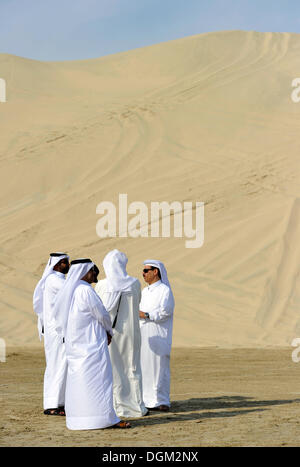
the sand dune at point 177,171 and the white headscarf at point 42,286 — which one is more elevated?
the sand dune at point 177,171

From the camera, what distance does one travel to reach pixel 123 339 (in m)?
8.15

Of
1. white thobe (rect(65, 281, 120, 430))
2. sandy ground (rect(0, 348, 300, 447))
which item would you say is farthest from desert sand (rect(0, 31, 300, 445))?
white thobe (rect(65, 281, 120, 430))

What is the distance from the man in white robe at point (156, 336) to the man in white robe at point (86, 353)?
133 cm

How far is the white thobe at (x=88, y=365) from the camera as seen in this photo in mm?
7316

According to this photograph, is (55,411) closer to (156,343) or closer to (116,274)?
(156,343)

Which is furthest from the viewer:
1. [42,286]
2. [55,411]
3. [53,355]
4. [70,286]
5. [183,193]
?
[183,193]

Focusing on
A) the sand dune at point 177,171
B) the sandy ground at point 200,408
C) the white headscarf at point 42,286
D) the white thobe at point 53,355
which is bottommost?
the sandy ground at point 200,408

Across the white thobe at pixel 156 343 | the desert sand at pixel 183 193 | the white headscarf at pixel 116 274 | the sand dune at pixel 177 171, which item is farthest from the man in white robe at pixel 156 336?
the sand dune at pixel 177 171

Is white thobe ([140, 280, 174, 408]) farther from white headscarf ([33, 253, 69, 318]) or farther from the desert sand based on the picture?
white headscarf ([33, 253, 69, 318])

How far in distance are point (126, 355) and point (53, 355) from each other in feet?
3.21

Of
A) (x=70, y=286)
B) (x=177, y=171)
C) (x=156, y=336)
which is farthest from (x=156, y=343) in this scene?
(x=177, y=171)

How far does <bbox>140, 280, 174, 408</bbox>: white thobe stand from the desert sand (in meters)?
0.39

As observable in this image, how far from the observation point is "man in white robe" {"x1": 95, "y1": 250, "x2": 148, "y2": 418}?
26.6 ft

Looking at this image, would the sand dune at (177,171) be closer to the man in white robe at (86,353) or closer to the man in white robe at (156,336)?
the man in white robe at (156,336)
